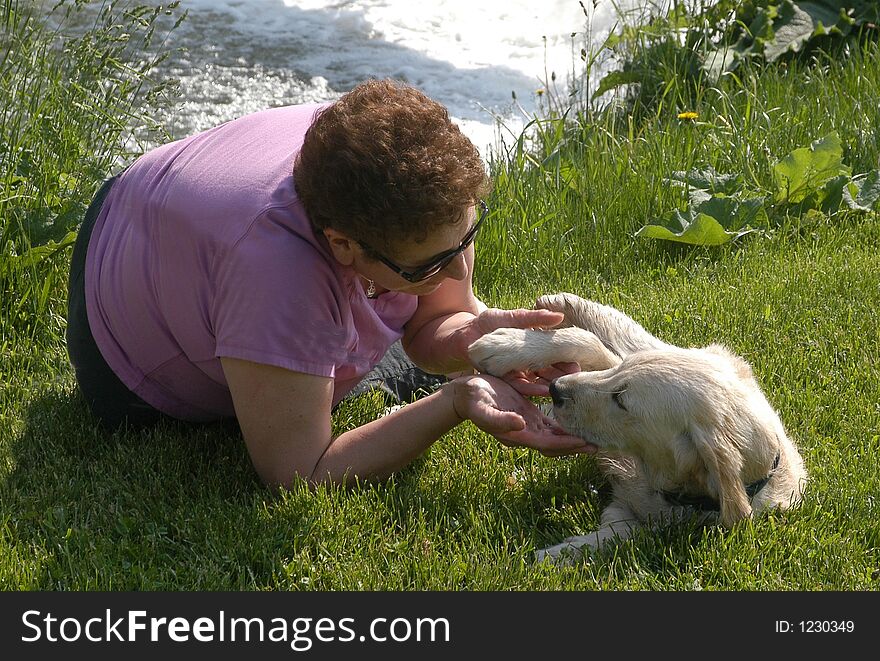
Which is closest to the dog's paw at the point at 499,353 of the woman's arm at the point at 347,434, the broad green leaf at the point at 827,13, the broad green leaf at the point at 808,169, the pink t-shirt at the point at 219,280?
the woman's arm at the point at 347,434

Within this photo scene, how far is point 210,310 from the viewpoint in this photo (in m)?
3.38

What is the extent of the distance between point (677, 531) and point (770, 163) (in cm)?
327

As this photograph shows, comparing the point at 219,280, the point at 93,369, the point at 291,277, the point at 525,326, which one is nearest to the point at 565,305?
the point at 525,326

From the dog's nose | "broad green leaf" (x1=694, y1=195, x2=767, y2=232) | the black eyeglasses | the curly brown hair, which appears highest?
the curly brown hair

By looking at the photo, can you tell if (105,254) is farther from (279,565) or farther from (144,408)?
(279,565)

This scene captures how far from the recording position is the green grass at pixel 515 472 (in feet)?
11.0

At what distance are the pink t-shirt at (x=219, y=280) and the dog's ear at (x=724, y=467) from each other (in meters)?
1.22

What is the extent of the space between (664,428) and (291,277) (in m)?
1.35

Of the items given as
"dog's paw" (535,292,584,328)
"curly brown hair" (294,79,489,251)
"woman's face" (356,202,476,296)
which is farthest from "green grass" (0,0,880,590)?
"curly brown hair" (294,79,489,251)

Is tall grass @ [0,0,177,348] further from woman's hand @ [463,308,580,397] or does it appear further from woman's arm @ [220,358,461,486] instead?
woman's hand @ [463,308,580,397]

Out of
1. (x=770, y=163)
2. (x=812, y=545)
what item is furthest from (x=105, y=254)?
(x=770, y=163)

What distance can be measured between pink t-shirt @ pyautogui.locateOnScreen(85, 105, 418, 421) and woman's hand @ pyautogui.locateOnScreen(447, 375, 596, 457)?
44 cm

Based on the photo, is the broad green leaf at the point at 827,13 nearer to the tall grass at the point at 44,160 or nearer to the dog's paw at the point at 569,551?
the tall grass at the point at 44,160

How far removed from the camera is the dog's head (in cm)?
333
